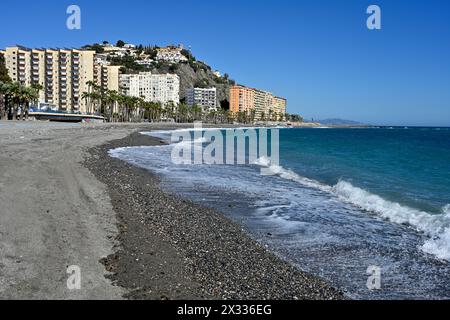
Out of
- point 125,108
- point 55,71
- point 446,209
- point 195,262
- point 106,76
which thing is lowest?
point 446,209

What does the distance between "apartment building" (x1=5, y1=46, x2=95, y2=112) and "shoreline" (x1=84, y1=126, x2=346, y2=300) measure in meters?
146

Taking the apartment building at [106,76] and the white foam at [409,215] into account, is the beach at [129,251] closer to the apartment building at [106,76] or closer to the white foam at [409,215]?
the white foam at [409,215]

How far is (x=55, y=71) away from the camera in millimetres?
152125

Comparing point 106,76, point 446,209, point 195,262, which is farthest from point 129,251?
point 106,76

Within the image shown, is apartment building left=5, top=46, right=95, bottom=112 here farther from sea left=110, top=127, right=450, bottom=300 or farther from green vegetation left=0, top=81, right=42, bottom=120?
sea left=110, top=127, right=450, bottom=300

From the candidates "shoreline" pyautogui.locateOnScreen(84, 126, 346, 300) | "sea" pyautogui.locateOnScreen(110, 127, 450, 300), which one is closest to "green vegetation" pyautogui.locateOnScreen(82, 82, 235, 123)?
"sea" pyautogui.locateOnScreen(110, 127, 450, 300)

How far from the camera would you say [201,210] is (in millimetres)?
11328

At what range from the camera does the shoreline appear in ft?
19.2

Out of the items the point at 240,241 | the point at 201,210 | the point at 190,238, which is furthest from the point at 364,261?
the point at 201,210

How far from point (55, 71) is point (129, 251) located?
161 metres

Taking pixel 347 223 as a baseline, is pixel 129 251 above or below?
above

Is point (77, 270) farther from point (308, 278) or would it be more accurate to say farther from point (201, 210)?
point (201, 210)

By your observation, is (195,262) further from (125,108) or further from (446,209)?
(125,108)
